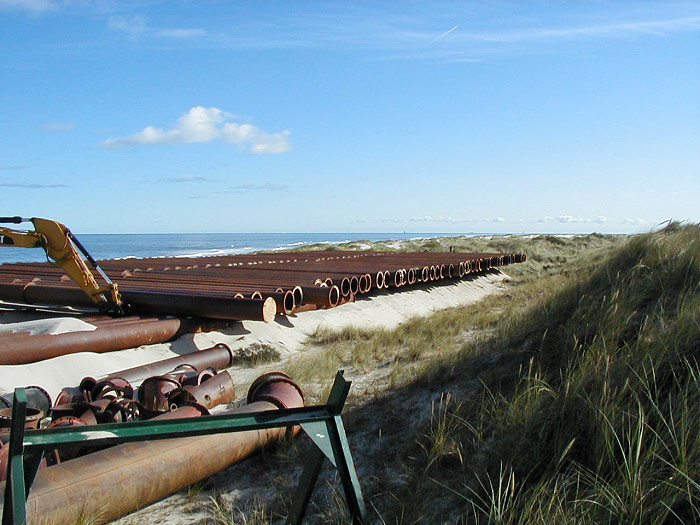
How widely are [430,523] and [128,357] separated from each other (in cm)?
693

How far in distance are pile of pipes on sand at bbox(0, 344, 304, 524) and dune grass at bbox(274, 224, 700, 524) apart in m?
0.94

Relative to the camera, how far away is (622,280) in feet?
19.4

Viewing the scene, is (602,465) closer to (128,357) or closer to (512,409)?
(512,409)

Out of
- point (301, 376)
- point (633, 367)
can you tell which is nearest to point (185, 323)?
point (301, 376)

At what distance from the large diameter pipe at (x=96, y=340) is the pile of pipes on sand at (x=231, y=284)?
60cm

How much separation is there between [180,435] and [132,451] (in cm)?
153

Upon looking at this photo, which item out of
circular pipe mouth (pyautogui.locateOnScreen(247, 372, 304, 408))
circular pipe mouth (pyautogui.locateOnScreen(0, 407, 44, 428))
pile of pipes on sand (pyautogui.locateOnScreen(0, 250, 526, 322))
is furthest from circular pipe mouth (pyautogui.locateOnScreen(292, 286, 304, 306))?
circular pipe mouth (pyautogui.locateOnScreen(0, 407, 44, 428))

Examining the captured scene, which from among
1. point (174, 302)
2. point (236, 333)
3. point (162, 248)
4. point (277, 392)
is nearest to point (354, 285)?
point (236, 333)

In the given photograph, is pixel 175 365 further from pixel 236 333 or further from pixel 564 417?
pixel 564 417

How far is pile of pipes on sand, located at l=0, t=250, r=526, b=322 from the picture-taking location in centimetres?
1083

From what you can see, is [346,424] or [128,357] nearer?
[346,424]

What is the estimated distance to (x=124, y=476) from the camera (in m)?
3.96

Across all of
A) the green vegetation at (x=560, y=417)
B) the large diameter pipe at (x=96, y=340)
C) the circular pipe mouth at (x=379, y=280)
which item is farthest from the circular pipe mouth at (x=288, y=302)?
the green vegetation at (x=560, y=417)

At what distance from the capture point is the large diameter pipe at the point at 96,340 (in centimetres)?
813
